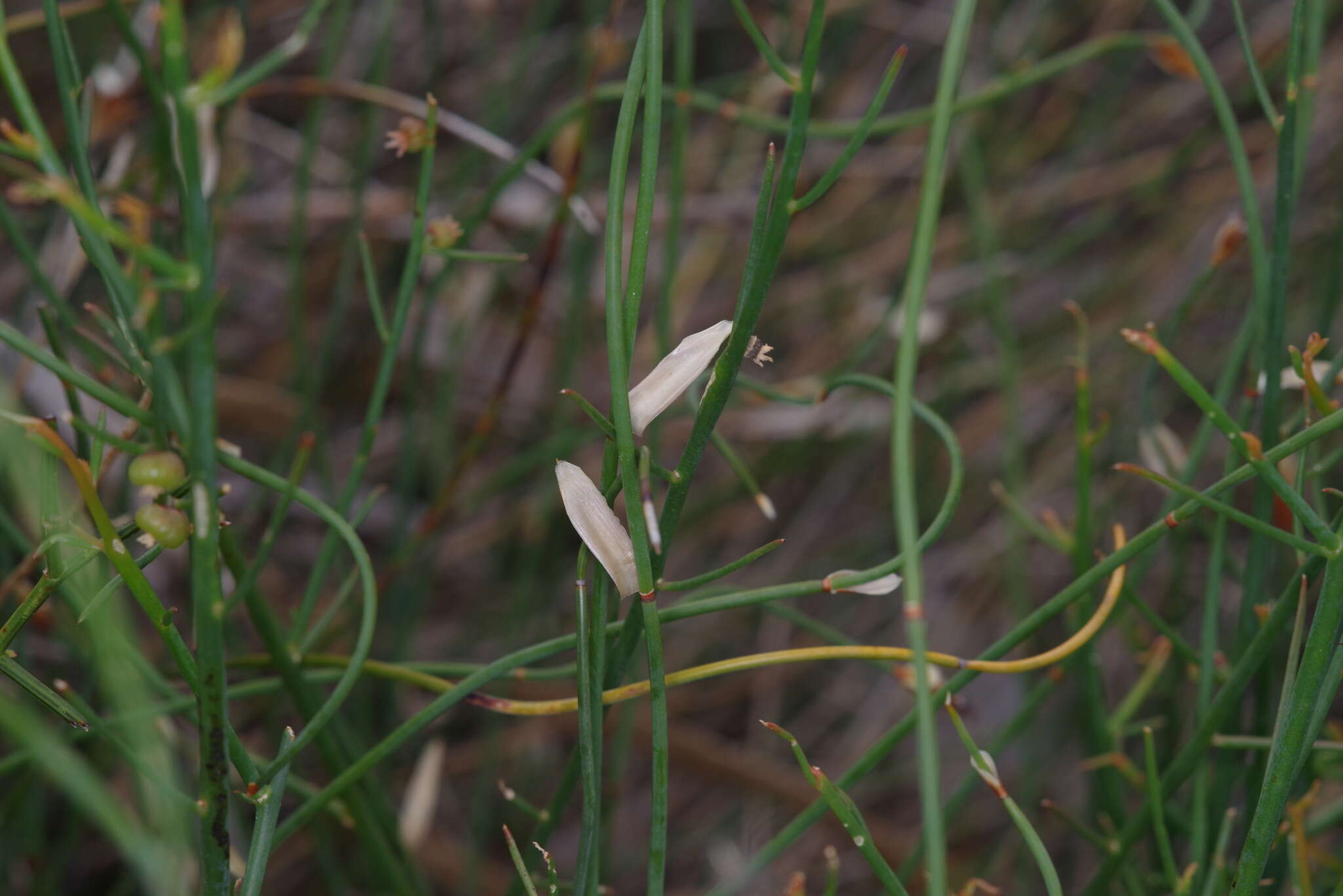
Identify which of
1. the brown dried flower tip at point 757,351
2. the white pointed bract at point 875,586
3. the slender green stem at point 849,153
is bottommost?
the white pointed bract at point 875,586

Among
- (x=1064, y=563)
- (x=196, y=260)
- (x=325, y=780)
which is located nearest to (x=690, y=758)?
(x=325, y=780)

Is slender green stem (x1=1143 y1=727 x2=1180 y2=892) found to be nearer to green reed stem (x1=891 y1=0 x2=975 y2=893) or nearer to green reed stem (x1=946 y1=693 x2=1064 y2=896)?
green reed stem (x1=946 y1=693 x2=1064 y2=896)

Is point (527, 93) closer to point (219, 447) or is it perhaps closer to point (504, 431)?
point (504, 431)

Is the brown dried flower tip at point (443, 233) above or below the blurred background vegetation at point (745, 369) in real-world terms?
above

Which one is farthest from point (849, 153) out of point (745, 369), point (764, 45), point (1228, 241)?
point (745, 369)

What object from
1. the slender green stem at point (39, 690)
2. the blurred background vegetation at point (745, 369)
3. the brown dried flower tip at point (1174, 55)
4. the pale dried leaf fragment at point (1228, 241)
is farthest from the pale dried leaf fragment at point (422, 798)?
the brown dried flower tip at point (1174, 55)

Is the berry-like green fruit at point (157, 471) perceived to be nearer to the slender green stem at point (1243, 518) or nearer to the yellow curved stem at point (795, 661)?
the yellow curved stem at point (795, 661)

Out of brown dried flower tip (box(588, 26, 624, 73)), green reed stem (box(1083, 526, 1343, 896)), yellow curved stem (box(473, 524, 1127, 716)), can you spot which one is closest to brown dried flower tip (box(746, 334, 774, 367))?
yellow curved stem (box(473, 524, 1127, 716))
